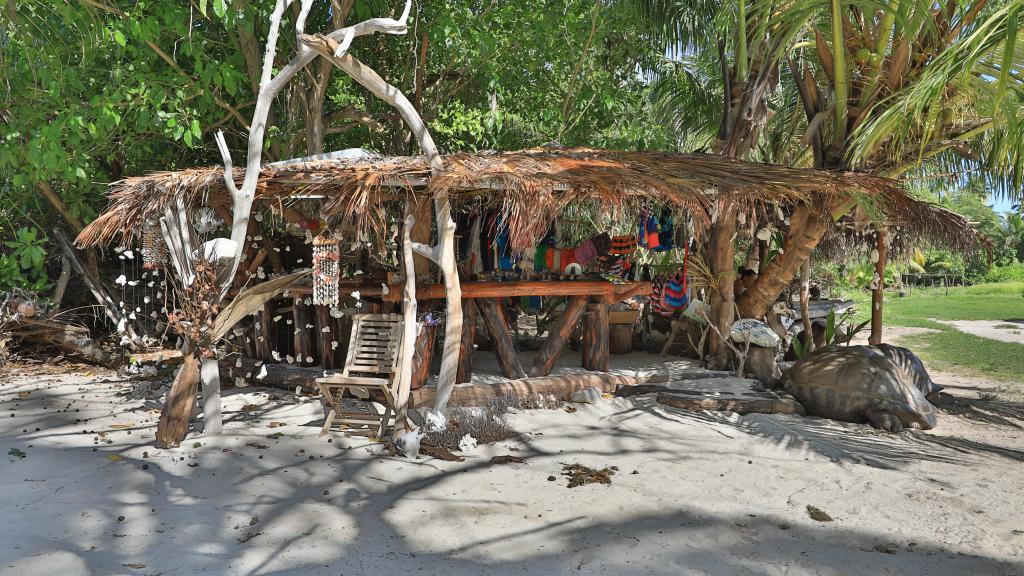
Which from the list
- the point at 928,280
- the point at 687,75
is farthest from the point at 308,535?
the point at 928,280

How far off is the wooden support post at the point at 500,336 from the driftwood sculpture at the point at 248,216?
4.84 feet

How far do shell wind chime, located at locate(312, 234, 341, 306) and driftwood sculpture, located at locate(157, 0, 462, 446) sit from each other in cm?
74

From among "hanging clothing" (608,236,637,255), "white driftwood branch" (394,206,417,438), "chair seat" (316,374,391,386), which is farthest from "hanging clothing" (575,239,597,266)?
"chair seat" (316,374,391,386)

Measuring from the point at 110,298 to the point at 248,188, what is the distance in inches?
236

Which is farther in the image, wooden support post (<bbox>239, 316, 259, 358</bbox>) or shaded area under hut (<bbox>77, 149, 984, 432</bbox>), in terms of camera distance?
wooden support post (<bbox>239, 316, 259, 358</bbox>)

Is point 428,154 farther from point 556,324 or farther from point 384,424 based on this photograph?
point 556,324

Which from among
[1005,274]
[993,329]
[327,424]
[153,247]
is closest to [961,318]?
[993,329]

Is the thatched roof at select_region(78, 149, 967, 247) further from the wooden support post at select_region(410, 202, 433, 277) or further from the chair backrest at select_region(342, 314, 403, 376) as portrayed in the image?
the chair backrest at select_region(342, 314, 403, 376)

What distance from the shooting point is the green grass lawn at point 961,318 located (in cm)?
1119

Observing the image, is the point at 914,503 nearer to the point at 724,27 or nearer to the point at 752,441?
the point at 752,441

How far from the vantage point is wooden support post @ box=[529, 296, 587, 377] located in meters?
7.50

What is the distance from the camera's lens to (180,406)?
545cm

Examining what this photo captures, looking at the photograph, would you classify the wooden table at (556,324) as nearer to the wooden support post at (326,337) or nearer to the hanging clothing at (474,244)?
the hanging clothing at (474,244)

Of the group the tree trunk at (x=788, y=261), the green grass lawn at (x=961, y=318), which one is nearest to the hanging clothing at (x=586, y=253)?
the tree trunk at (x=788, y=261)
